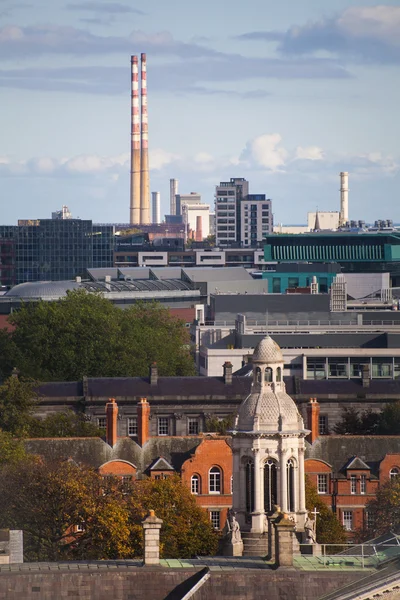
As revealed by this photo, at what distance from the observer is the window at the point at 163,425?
167 metres

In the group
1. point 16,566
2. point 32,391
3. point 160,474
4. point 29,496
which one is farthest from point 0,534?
point 32,391

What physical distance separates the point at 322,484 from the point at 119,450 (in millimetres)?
12973

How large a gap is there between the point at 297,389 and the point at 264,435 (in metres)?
75.7

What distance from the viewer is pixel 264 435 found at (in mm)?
91562

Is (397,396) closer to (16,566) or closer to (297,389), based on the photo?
(297,389)

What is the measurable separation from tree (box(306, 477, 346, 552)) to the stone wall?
4266cm

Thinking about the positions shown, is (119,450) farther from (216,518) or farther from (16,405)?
(16,405)

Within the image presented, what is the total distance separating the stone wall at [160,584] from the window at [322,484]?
2631 inches

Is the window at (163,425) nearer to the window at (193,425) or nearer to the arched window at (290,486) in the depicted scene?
the window at (193,425)

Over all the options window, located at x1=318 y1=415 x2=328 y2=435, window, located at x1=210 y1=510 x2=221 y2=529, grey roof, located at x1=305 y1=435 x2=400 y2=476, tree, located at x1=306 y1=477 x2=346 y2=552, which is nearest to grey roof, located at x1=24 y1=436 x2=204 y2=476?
window, located at x1=210 y1=510 x2=221 y2=529

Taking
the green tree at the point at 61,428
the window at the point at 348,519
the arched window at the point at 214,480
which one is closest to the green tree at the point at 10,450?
the arched window at the point at 214,480

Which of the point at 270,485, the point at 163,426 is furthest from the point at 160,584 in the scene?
the point at 163,426

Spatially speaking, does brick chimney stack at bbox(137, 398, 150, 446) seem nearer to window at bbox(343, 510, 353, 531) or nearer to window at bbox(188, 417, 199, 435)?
window at bbox(343, 510, 353, 531)

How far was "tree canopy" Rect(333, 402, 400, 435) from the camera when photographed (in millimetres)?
155375
